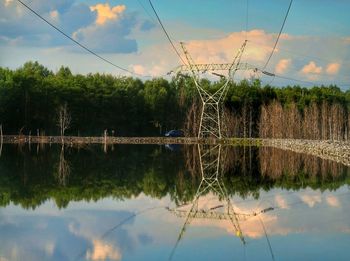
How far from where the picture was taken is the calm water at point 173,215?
315 inches

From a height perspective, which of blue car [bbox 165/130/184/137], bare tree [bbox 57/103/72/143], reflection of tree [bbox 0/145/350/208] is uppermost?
bare tree [bbox 57/103/72/143]

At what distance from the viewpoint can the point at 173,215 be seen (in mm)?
11398

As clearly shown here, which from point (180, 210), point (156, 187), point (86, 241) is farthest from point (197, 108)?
point (86, 241)

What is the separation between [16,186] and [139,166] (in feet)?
27.7

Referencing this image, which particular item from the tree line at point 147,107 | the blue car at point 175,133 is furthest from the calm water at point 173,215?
the blue car at point 175,133

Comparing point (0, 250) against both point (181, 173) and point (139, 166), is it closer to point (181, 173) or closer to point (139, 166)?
point (181, 173)

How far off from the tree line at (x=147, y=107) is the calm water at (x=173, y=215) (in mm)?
29970

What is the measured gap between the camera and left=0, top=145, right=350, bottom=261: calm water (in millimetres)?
8000

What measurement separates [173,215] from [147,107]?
2138 inches

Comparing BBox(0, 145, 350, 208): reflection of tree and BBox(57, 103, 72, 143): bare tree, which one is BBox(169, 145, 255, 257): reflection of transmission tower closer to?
BBox(0, 145, 350, 208): reflection of tree

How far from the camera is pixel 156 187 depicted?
1634 centimetres

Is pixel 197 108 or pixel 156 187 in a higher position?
pixel 197 108

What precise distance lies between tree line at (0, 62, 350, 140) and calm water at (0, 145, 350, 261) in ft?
98.3

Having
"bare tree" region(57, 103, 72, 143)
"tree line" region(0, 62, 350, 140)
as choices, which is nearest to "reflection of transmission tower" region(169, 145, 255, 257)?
"tree line" region(0, 62, 350, 140)
